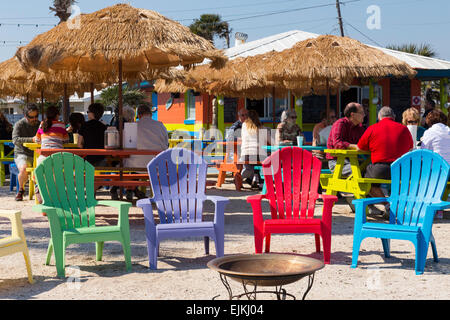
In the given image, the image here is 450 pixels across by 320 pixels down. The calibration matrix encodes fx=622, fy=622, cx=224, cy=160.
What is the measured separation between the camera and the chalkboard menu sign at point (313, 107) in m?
19.1

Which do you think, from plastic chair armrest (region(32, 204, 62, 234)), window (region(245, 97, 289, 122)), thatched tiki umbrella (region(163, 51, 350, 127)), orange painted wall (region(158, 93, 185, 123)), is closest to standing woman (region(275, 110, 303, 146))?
thatched tiki umbrella (region(163, 51, 350, 127))

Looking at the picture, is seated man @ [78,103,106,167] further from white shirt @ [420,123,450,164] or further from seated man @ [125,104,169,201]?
white shirt @ [420,123,450,164]

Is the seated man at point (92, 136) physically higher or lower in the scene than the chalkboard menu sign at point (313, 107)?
lower

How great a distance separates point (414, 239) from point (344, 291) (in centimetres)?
91

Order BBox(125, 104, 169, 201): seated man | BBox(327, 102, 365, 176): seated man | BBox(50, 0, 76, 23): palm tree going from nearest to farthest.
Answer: BBox(327, 102, 365, 176): seated man, BBox(125, 104, 169, 201): seated man, BBox(50, 0, 76, 23): palm tree

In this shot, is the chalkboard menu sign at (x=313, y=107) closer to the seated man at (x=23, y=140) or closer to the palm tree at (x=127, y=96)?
the seated man at (x=23, y=140)

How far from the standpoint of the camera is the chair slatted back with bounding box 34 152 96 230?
18.2 ft

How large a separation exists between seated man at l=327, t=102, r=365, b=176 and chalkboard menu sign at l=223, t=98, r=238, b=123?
37.4ft

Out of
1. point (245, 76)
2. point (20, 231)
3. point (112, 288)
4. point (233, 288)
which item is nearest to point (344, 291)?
point (233, 288)

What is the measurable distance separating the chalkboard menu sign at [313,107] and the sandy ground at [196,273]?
12.0 metres

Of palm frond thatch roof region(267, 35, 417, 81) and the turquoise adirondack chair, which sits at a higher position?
palm frond thatch roof region(267, 35, 417, 81)

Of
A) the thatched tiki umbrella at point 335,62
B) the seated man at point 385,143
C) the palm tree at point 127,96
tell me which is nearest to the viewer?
the seated man at point 385,143

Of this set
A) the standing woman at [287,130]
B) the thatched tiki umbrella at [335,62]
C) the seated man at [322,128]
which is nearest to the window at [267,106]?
the seated man at [322,128]

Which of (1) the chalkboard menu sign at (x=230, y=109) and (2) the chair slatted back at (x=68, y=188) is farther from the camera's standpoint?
(1) the chalkboard menu sign at (x=230, y=109)
